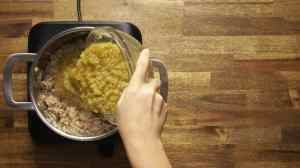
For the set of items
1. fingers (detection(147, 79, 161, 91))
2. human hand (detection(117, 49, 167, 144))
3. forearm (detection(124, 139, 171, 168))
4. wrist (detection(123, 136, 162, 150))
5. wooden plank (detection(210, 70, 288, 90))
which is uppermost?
fingers (detection(147, 79, 161, 91))

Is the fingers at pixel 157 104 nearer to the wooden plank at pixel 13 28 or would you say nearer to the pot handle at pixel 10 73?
the pot handle at pixel 10 73

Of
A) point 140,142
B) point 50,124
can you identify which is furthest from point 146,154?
point 50,124

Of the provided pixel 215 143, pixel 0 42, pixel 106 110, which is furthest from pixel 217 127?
pixel 0 42

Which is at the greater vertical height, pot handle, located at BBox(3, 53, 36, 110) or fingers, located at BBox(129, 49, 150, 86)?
fingers, located at BBox(129, 49, 150, 86)

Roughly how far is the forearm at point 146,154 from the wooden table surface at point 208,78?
0.81 feet

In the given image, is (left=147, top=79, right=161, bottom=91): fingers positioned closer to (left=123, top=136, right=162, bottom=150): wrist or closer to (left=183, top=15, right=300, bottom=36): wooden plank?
(left=123, top=136, right=162, bottom=150): wrist

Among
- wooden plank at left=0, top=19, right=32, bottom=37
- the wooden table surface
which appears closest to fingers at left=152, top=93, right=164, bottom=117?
the wooden table surface

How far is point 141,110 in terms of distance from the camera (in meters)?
0.49

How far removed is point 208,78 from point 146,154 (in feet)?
1.01

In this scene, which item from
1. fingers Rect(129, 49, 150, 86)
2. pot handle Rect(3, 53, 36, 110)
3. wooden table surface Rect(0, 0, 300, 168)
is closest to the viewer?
fingers Rect(129, 49, 150, 86)

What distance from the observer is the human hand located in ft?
1.58

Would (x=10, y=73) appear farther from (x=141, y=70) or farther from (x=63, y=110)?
(x=141, y=70)

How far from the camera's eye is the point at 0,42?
2.48ft

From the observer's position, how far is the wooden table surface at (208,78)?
75cm
